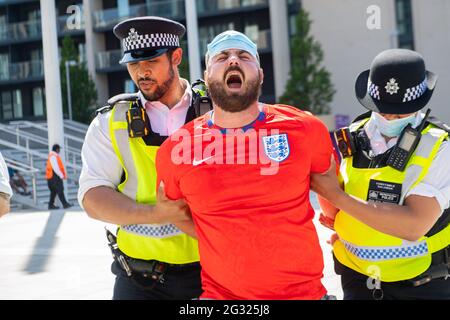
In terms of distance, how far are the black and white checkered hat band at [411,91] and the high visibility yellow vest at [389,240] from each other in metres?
0.15

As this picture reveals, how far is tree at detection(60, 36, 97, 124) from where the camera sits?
36.7 metres

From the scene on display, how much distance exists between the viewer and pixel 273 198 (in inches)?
96.7

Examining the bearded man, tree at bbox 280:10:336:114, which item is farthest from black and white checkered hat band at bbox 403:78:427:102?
tree at bbox 280:10:336:114

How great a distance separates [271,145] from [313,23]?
111 feet

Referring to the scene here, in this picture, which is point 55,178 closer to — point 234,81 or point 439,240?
point 439,240

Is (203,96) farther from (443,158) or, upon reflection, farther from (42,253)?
(42,253)

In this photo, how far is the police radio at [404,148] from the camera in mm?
2930

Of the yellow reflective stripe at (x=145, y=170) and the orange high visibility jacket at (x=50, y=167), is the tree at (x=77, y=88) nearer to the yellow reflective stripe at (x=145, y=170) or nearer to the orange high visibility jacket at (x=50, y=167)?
the orange high visibility jacket at (x=50, y=167)

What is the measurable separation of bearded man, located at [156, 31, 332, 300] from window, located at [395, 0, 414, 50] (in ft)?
110

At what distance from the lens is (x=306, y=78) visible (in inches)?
1315

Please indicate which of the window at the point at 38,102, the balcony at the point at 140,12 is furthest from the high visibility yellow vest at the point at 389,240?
the window at the point at 38,102

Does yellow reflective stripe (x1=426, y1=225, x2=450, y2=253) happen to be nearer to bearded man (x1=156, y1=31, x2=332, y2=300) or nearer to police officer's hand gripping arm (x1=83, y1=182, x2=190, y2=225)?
bearded man (x1=156, y1=31, x2=332, y2=300)

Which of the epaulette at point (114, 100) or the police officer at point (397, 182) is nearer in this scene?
the police officer at point (397, 182)

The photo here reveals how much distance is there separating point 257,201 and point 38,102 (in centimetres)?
4131
